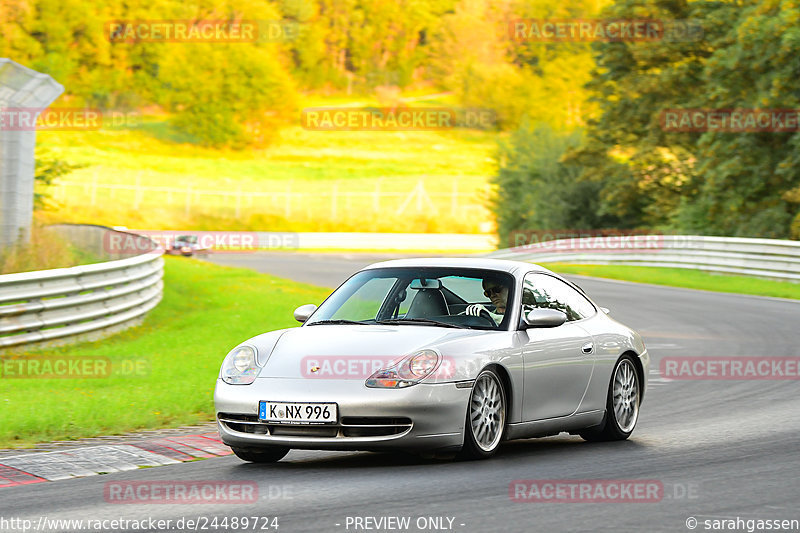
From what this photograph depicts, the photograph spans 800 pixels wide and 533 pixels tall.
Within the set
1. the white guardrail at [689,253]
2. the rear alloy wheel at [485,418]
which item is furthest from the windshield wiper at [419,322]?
the white guardrail at [689,253]

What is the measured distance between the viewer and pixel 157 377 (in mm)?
13164

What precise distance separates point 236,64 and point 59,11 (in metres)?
20.9

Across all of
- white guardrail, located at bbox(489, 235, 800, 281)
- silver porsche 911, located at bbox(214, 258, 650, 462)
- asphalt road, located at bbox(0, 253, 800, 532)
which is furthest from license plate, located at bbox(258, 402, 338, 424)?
white guardrail, located at bbox(489, 235, 800, 281)

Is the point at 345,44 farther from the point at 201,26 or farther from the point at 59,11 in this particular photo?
the point at 59,11

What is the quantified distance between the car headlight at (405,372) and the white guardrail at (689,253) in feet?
78.8

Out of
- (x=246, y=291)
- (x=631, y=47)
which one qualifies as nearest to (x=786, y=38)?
(x=631, y=47)

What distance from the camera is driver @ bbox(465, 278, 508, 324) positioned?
30.2 feet

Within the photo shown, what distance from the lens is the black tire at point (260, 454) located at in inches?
331

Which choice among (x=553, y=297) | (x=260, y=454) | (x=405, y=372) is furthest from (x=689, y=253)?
(x=405, y=372)

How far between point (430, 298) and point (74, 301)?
27.5ft

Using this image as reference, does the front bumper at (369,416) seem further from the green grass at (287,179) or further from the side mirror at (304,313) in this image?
the green grass at (287,179)

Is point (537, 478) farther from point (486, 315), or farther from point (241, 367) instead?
point (241, 367)

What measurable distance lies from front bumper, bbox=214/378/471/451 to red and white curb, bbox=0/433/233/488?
3.09 feet

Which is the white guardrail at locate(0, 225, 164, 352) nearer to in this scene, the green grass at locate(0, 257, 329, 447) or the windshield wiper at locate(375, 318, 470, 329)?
the green grass at locate(0, 257, 329, 447)
